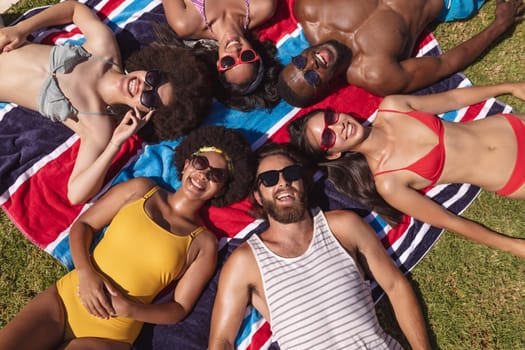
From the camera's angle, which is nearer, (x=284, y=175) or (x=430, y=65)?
(x=284, y=175)

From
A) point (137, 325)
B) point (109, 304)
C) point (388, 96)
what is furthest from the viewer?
point (388, 96)

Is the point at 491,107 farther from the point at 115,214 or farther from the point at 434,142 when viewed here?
the point at 115,214

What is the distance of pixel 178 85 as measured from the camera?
14.9 feet

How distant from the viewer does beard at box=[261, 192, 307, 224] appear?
14.0 ft

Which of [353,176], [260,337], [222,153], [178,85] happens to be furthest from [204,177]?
[260,337]

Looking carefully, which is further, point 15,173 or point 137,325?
point 15,173

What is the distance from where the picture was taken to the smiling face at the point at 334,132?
442 cm

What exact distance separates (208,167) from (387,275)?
2.21m

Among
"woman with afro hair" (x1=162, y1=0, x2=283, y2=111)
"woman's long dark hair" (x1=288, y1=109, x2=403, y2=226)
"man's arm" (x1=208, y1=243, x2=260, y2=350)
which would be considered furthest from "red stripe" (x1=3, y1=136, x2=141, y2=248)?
"woman's long dark hair" (x1=288, y1=109, x2=403, y2=226)

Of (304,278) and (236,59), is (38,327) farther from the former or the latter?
(236,59)

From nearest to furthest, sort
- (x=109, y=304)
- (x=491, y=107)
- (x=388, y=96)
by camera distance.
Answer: (x=109, y=304) → (x=388, y=96) → (x=491, y=107)

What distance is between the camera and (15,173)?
5055 mm

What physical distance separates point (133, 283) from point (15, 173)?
216cm

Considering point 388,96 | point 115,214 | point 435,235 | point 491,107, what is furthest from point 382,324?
point 115,214
